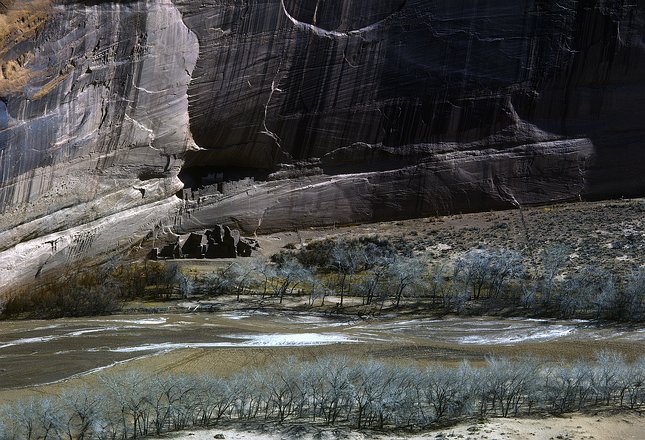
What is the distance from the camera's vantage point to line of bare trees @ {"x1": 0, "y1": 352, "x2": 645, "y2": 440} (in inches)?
550

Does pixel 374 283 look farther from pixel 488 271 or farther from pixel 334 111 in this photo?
pixel 334 111

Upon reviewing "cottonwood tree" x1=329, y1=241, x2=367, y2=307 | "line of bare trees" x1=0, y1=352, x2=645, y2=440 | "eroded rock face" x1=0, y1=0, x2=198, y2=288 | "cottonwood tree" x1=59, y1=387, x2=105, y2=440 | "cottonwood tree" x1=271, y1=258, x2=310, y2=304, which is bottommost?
"cottonwood tree" x1=59, y1=387, x2=105, y2=440

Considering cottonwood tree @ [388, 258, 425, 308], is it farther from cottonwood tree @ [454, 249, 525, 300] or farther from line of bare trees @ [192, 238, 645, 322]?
cottonwood tree @ [454, 249, 525, 300]

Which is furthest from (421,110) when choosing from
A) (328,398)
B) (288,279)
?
(328,398)

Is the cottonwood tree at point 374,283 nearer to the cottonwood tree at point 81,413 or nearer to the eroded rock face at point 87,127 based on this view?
the eroded rock face at point 87,127

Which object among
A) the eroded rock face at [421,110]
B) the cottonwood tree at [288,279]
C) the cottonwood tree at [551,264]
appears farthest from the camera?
the eroded rock face at [421,110]

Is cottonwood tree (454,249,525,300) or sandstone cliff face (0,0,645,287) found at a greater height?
sandstone cliff face (0,0,645,287)

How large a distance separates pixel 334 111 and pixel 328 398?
60.2 feet

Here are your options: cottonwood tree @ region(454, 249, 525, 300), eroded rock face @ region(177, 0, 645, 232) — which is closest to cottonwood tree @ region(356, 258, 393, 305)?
cottonwood tree @ region(454, 249, 525, 300)

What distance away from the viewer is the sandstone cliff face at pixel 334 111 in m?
27.7

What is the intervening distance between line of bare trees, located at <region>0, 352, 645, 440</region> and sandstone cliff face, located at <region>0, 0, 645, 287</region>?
41.4ft

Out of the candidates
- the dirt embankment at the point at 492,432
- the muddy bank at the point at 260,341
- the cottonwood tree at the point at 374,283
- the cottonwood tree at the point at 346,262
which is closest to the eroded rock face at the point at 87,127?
the muddy bank at the point at 260,341

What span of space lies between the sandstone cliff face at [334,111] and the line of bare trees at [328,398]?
12624 millimetres

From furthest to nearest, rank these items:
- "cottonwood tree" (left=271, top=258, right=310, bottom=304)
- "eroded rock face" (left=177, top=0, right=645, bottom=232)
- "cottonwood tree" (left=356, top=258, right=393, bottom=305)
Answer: "eroded rock face" (left=177, top=0, right=645, bottom=232)
"cottonwood tree" (left=271, top=258, right=310, bottom=304)
"cottonwood tree" (left=356, top=258, right=393, bottom=305)
